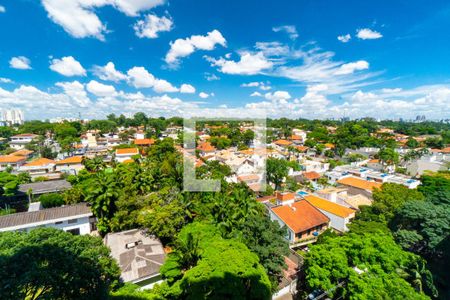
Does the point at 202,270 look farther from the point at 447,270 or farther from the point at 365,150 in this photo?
the point at 365,150

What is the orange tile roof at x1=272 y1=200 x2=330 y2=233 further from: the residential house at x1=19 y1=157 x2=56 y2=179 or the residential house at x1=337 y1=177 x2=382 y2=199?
the residential house at x1=19 y1=157 x2=56 y2=179

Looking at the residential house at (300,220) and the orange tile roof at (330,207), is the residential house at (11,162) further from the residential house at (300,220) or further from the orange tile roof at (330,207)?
the orange tile roof at (330,207)

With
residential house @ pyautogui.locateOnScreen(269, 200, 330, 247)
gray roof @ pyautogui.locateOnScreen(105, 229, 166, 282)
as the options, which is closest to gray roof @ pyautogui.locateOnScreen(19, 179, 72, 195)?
gray roof @ pyautogui.locateOnScreen(105, 229, 166, 282)

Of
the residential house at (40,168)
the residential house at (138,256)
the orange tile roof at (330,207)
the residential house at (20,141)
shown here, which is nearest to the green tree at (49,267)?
the residential house at (138,256)

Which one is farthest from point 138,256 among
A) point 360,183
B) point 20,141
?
point 20,141

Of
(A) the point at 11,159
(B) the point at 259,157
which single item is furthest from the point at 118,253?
(A) the point at 11,159

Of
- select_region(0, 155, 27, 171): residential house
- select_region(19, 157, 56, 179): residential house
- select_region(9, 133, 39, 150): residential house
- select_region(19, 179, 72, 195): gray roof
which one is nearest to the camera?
select_region(19, 179, 72, 195): gray roof
